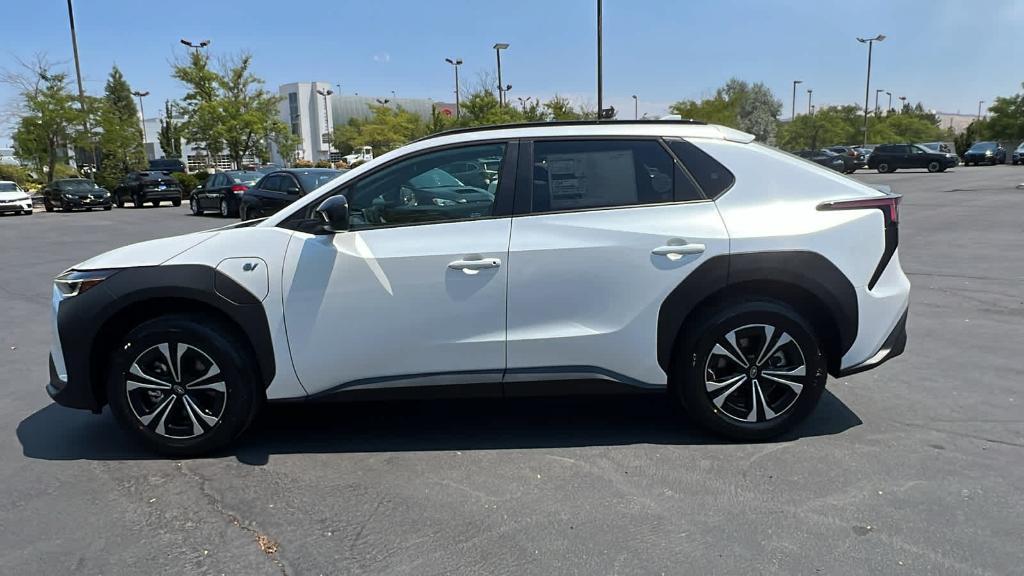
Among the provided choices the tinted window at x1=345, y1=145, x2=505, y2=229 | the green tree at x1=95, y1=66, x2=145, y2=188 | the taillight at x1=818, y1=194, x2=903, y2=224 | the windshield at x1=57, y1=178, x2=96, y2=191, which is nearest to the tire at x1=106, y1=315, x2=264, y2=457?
the tinted window at x1=345, y1=145, x2=505, y2=229

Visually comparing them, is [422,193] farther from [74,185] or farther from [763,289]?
[74,185]

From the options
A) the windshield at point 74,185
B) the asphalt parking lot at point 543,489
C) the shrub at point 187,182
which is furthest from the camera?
the shrub at point 187,182

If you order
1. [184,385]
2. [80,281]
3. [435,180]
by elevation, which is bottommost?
[184,385]

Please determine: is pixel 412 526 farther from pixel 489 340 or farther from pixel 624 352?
pixel 624 352

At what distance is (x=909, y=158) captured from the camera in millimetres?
39469

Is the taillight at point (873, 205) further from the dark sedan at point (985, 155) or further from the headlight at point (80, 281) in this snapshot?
the dark sedan at point (985, 155)

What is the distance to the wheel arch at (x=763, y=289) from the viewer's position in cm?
371

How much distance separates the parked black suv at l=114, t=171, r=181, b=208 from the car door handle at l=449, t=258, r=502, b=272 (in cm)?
2997

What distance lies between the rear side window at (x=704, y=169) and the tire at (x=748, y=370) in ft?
2.11

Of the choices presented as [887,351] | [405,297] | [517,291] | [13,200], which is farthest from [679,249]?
[13,200]

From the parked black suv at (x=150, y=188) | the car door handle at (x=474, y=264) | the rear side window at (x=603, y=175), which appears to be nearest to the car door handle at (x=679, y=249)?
the rear side window at (x=603, y=175)

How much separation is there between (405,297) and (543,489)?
1.22m

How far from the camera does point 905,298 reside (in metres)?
3.92

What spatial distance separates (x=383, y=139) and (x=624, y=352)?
61.0m
